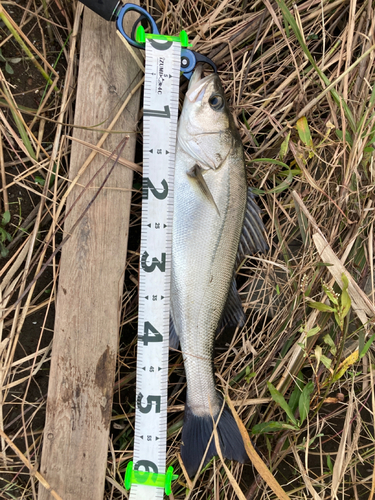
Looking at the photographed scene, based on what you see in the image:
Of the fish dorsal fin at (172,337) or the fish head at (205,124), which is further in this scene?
the fish dorsal fin at (172,337)

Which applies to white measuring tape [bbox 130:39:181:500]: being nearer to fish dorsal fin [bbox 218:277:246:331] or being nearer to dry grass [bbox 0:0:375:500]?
dry grass [bbox 0:0:375:500]

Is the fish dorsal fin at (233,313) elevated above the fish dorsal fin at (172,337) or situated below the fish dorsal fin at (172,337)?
above

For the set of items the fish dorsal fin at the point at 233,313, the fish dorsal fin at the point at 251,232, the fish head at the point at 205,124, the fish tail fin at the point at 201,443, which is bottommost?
the fish tail fin at the point at 201,443

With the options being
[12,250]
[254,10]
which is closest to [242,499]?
[12,250]

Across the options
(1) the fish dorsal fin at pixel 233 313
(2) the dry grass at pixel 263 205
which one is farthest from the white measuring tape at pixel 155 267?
(1) the fish dorsal fin at pixel 233 313

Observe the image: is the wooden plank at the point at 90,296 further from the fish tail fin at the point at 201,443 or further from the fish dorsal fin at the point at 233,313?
the fish dorsal fin at the point at 233,313

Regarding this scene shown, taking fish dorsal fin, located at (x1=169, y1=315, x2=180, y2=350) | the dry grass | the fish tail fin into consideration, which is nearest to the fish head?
the dry grass
